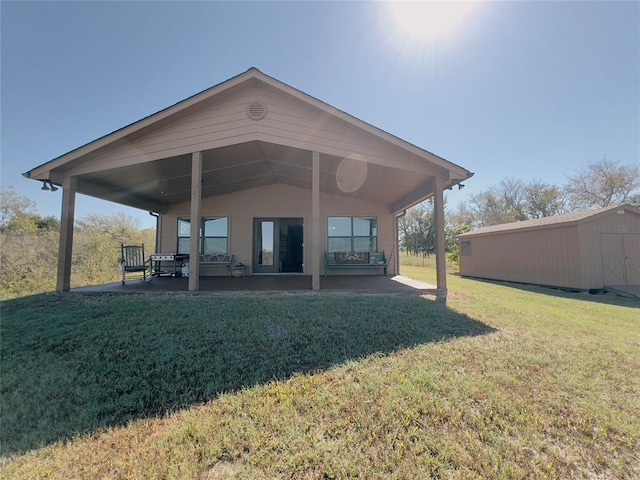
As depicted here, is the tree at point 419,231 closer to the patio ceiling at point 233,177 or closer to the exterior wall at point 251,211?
the exterior wall at point 251,211

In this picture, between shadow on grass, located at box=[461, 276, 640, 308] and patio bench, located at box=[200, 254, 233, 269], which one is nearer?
shadow on grass, located at box=[461, 276, 640, 308]

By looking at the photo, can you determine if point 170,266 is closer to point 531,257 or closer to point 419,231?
point 531,257

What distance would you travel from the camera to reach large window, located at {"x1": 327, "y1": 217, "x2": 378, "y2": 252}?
9.38m

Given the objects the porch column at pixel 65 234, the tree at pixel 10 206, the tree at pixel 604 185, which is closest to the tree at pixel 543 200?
the tree at pixel 604 185

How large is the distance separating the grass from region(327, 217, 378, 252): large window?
5.57m

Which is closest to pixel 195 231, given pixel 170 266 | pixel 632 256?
pixel 170 266

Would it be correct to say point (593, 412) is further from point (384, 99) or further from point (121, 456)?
point (384, 99)

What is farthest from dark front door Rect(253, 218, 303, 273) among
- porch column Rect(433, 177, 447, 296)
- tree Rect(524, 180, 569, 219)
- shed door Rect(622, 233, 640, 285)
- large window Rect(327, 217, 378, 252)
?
tree Rect(524, 180, 569, 219)

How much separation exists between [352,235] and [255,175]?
3.84m

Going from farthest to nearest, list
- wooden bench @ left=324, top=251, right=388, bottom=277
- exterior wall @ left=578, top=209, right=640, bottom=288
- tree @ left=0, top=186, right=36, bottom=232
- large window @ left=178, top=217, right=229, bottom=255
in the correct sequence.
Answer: tree @ left=0, top=186, right=36, bottom=232 → large window @ left=178, top=217, right=229, bottom=255 → wooden bench @ left=324, top=251, right=388, bottom=277 → exterior wall @ left=578, top=209, right=640, bottom=288

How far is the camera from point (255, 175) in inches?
314

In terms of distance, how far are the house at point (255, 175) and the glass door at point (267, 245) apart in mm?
35

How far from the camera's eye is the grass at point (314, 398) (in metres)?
1.51

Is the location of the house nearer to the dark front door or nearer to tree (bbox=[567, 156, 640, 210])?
the dark front door
